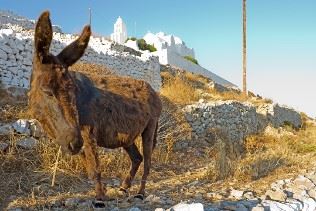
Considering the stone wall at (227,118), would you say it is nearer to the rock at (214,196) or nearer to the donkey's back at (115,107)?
the rock at (214,196)

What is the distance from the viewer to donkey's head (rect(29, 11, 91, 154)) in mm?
4316

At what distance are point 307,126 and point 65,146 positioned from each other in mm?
23079

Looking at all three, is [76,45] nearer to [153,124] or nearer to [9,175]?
[153,124]

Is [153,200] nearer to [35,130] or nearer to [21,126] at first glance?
[35,130]

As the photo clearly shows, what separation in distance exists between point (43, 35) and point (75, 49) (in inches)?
16.9

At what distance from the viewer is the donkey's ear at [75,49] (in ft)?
14.6

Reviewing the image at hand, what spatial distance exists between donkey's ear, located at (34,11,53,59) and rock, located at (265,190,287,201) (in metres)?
4.14

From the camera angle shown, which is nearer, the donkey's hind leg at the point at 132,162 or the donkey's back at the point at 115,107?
the donkey's back at the point at 115,107

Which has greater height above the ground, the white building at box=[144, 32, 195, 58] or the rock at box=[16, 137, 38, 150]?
the white building at box=[144, 32, 195, 58]

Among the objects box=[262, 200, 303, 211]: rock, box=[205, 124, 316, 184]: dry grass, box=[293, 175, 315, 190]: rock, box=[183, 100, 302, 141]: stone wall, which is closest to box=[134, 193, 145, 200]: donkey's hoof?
box=[262, 200, 303, 211]: rock

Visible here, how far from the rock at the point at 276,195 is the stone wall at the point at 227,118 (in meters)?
6.99

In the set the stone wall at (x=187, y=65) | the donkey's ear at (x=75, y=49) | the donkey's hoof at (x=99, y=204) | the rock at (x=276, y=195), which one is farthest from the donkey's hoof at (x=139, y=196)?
the stone wall at (x=187, y=65)

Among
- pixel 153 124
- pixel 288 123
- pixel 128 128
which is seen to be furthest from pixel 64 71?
pixel 288 123

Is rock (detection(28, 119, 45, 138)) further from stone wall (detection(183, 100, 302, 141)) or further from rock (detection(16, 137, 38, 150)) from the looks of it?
stone wall (detection(183, 100, 302, 141))
